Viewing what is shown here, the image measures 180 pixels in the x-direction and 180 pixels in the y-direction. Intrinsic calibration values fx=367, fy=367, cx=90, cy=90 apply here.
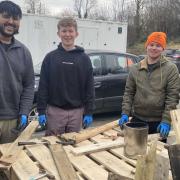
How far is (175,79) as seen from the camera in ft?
11.5

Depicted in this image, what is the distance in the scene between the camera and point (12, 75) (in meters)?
3.37

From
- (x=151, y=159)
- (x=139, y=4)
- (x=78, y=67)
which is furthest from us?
(x=139, y=4)

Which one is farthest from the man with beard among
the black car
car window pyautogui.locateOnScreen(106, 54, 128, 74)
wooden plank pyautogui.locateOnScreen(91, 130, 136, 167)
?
car window pyautogui.locateOnScreen(106, 54, 128, 74)

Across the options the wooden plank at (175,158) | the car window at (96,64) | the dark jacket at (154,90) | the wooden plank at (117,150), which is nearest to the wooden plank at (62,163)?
the wooden plank at (117,150)

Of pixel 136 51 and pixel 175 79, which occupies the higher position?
pixel 175 79

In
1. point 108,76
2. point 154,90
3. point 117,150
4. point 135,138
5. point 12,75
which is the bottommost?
point 108,76

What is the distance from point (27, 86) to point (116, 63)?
16.0ft

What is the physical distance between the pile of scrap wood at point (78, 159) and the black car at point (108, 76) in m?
4.61

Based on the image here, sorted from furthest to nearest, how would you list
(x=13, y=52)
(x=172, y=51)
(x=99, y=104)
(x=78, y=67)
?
(x=172, y=51) < (x=99, y=104) < (x=78, y=67) < (x=13, y=52)

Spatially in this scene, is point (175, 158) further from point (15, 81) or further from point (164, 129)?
point (15, 81)

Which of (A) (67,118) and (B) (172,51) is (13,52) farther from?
(B) (172,51)

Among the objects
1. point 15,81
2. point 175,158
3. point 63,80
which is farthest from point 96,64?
point 175,158

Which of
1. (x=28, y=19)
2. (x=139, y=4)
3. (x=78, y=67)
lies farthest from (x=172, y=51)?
(x=139, y=4)

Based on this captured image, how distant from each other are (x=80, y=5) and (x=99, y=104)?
155 feet
